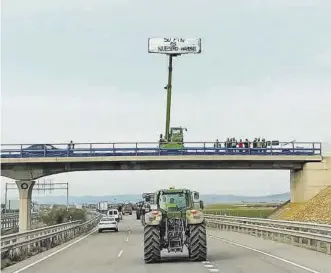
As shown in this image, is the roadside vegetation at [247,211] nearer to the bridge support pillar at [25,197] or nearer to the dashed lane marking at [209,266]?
the bridge support pillar at [25,197]

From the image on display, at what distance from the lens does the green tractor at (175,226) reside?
20.5 m

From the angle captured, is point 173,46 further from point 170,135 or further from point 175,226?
point 175,226

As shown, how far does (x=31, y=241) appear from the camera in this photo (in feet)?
87.8

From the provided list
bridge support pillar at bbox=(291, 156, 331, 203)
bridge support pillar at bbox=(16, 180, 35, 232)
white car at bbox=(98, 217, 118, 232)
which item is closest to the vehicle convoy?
white car at bbox=(98, 217, 118, 232)

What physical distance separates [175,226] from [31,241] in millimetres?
8178

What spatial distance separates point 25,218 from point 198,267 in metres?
34.7

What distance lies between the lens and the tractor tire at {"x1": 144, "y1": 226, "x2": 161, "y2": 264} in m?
20.5

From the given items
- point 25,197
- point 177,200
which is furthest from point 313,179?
point 177,200

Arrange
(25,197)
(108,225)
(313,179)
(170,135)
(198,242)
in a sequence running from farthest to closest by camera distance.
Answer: (170,135)
(108,225)
(25,197)
(313,179)
(198,242)

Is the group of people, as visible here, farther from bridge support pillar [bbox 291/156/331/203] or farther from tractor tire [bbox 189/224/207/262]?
tractor tire [bbox 189/224/207/262]

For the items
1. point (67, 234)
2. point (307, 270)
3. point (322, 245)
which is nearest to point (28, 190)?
point (67, 234)

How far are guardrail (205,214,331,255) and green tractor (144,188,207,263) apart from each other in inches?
195

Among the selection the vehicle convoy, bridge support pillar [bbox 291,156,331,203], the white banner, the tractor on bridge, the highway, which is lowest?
the vehicle convoy

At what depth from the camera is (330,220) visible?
120 feet
